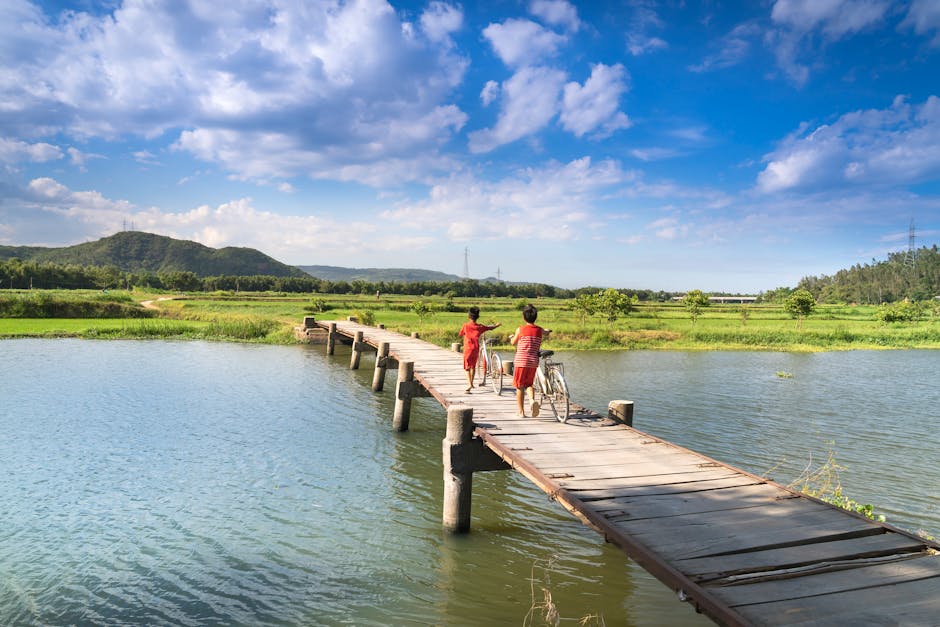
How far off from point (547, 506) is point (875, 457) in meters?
8.67

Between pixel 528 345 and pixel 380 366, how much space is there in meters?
10.5

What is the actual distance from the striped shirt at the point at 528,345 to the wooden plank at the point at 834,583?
5377 millimetres

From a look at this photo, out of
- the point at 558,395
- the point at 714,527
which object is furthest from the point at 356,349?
the point at 714,527

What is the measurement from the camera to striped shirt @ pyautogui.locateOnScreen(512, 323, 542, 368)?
30.1ft

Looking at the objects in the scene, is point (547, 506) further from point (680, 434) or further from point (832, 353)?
point (832, 353)

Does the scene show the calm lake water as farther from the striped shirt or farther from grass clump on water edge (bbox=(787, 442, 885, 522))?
the striped shirt

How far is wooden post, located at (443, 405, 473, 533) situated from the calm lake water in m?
0.30

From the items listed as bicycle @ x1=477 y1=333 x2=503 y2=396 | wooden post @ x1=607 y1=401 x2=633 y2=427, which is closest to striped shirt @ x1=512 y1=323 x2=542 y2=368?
wooden post @ x1=607 y1=401 x2=633 y2=427

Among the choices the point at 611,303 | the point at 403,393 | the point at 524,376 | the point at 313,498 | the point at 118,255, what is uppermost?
the point at 118,255

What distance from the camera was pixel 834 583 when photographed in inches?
166

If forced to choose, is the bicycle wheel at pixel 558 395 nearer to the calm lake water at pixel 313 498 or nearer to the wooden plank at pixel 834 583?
the calm lake water at pixel 313 498

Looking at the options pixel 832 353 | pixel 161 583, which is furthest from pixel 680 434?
pixel 832 353

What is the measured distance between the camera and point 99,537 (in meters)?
Result: 8.16

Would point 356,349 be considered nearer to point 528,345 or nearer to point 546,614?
point 528,345
